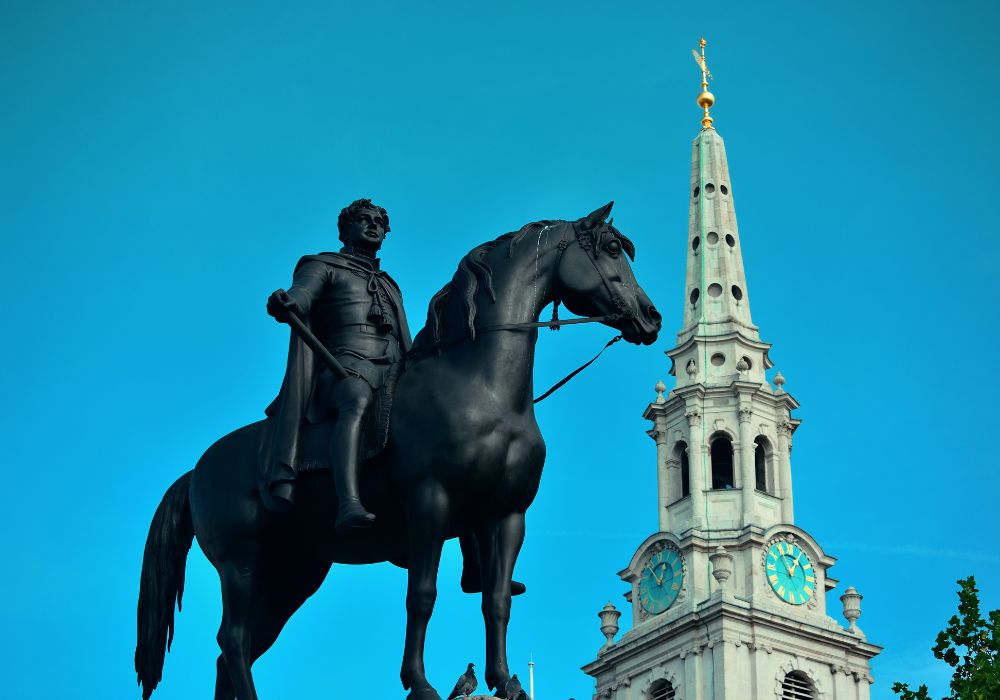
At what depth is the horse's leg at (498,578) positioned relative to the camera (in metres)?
14.6

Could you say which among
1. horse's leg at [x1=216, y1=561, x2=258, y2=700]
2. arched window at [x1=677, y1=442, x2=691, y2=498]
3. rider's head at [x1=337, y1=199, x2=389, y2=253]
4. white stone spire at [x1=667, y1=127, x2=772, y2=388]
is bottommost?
horse's leg at [x1=216, y1=561, x2=258, y2=700]

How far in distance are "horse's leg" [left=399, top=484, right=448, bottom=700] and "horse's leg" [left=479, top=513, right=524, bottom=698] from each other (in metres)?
0.48

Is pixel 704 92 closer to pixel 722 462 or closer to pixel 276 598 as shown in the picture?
pixel 722 462

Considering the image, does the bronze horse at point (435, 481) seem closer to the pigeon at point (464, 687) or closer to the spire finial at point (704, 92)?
the pigeon at point (464, 687)

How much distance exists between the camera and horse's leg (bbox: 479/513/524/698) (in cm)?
1459

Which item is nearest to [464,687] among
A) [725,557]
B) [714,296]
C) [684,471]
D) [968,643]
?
[968,643]

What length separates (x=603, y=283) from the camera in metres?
15.1

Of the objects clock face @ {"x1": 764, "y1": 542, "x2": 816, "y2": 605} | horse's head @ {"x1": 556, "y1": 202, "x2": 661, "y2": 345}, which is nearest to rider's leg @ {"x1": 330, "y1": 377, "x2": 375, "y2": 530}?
horse's head @ {"x1": 556, "y1": 202, "x2": 661, "y2": 345}

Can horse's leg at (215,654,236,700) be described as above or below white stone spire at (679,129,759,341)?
below

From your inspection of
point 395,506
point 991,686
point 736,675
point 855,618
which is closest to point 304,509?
point 395,506

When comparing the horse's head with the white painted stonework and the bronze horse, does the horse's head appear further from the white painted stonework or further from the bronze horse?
the white painted stonework

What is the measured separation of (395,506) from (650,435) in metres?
86.5

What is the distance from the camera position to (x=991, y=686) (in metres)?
37.9

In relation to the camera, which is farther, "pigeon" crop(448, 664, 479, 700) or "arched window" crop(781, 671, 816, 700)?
"arched window" crop(781, 671, 816, 700)
